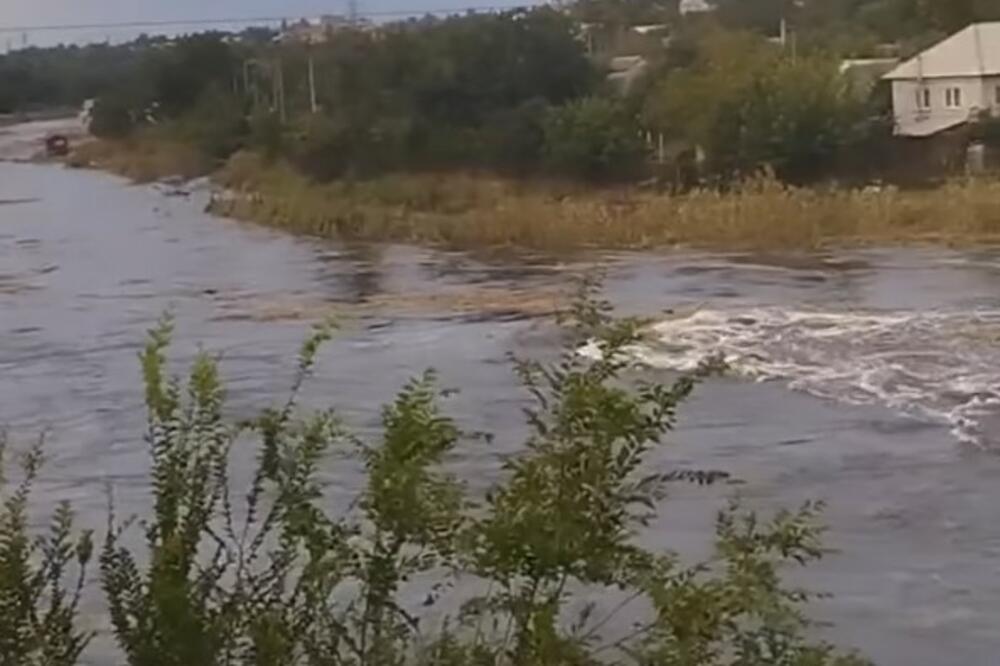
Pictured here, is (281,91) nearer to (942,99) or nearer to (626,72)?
(626,72)

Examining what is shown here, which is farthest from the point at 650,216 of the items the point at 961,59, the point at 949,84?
the point at 961,59

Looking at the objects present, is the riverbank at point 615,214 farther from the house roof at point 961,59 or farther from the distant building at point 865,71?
the house roof at point 961,59

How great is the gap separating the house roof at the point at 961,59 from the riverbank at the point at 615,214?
6.70 meters

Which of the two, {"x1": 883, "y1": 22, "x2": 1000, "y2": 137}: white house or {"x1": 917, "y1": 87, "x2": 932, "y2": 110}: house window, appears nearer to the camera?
{"x1": 883, "y1": 22, "x2": 1000, "y2": 137}: white house

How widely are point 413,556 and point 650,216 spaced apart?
944 inches

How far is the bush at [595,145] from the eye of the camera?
35.2 meters

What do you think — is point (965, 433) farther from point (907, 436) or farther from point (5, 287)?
point (5, 287)

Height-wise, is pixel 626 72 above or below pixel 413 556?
above

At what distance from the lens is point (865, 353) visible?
51.5 ft

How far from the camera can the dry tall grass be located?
85.3 feet

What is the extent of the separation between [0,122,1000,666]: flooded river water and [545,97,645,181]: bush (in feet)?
23.4

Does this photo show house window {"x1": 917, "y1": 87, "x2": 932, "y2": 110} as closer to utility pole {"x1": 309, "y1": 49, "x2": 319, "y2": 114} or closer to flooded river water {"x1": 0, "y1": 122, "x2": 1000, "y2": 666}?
utility pole {"x1": 309, "y1": 49, "x2": 319, "y2": 114}

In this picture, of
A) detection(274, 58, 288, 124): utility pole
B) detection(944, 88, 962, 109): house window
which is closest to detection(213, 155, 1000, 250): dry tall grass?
detection(944, 88, 962, 109): house window

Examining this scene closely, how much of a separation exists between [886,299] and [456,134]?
1982 centimetres
